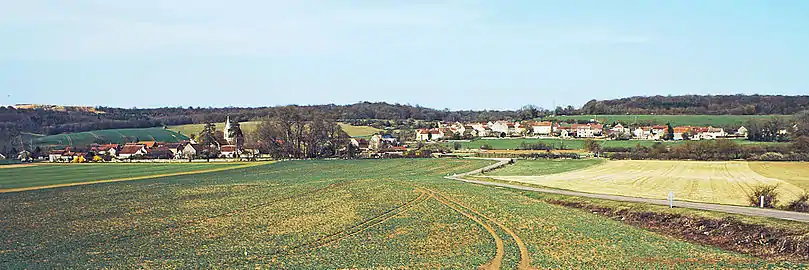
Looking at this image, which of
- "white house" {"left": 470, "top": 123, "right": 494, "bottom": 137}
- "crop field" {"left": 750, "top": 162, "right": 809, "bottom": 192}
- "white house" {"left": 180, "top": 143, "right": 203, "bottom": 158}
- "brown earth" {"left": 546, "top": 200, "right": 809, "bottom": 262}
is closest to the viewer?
"brown earth" {"left": 546, "top": 200, "right": 809, "bottom": 262}

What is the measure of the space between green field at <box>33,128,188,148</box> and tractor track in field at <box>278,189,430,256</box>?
4105 inches

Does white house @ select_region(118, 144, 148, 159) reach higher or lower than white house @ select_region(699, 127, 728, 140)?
lower

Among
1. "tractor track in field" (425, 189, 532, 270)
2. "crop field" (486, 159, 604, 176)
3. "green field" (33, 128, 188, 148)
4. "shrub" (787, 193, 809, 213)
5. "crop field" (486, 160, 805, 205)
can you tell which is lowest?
"crop field" (486, 159, 604, 176)

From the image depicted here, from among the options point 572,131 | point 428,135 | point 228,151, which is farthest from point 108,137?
point 572,131

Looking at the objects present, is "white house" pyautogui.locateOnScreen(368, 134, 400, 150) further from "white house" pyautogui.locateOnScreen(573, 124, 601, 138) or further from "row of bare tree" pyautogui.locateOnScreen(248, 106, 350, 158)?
"white house" pyautogui.locateOnScreen(573, 124, 601, 138)

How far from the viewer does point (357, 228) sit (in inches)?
1139

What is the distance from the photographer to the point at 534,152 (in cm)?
9600

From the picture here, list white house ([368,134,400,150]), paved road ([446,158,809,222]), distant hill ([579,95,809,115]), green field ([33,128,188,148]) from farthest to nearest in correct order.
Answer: distant hill ([579,95,809,115]) → green field ([33,128,188,148]) → white house ([368,134,400,150]) → paved road ([446,158,809,222])

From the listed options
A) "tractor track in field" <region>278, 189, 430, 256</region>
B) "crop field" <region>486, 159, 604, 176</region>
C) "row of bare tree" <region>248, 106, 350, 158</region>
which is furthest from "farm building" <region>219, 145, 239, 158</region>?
"tractor track in field" <region>278, 189, 430, 256</region>

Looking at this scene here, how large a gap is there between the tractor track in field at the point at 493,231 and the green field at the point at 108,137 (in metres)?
105

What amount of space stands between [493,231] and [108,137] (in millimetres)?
124109

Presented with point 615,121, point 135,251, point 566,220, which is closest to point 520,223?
point 566,220

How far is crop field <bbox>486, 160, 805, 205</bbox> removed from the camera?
42594 millimetres

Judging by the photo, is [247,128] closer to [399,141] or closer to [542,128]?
[399,141]
